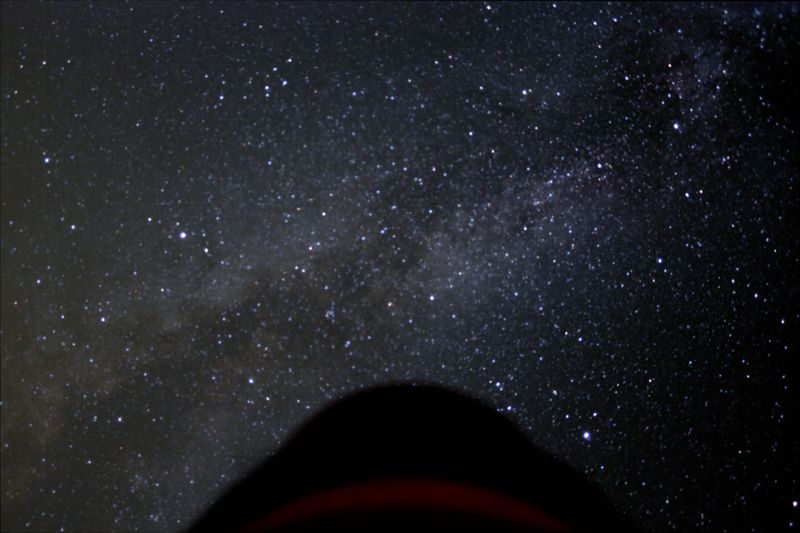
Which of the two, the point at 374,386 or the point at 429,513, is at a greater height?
the point at 374,386

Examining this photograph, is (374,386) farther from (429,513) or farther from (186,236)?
(186,236)

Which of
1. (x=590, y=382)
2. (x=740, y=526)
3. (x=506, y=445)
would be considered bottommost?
(x=740, y=526)

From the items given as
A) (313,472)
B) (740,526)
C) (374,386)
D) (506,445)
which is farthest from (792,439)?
(313,472)

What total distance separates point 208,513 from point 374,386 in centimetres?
51

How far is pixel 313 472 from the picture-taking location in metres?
1.22

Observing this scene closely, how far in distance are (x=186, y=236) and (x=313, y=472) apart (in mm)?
717

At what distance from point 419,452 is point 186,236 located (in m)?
0.85

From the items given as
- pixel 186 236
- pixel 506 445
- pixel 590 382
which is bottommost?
pixel 506 445

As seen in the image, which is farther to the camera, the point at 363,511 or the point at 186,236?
the point at 363,511

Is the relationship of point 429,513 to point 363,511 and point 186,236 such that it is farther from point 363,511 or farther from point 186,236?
point 186,236

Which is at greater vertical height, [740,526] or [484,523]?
[484,523]

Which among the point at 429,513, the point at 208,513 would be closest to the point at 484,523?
the point at 429,513

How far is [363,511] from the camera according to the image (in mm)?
1171

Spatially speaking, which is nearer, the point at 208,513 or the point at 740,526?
the point at 208,513
